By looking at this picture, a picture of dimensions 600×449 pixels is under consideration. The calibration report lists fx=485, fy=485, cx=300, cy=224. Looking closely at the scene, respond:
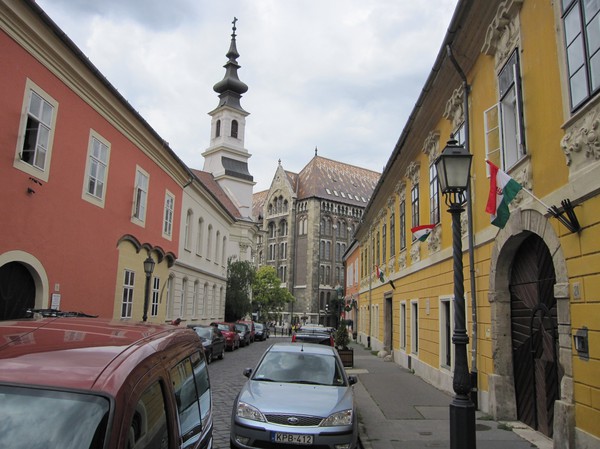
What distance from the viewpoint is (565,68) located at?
6.84 meters

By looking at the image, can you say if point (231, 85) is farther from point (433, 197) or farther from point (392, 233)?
point (433, 197)

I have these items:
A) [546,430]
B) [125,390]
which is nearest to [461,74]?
[546,430]

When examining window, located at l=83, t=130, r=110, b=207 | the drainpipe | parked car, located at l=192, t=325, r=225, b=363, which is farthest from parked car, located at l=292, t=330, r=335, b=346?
window, located at l=83, t=130, r=110, b=207

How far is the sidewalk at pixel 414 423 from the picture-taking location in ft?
25.7

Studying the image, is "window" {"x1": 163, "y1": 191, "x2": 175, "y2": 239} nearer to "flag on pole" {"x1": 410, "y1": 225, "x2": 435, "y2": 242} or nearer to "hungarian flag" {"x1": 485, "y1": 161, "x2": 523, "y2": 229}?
"flag on pole" {"x1": 410, "y1": 225, "x2": 435, "y2": 242}

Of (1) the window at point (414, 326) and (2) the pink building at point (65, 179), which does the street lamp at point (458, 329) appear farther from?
(1) the window at point (414, 326)

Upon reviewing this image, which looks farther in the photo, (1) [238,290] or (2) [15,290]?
(1) [238,290]

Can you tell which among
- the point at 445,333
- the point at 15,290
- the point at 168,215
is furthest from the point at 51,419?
the point at 168,215

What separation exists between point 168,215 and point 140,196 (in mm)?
3950

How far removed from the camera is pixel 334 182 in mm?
91188

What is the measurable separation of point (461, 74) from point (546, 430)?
25.9 ft

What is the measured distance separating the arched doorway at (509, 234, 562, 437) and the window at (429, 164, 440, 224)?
4.89 m

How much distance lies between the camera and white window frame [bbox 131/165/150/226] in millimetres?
18547

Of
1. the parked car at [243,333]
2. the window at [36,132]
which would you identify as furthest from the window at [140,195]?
the parked car at [243,333]
